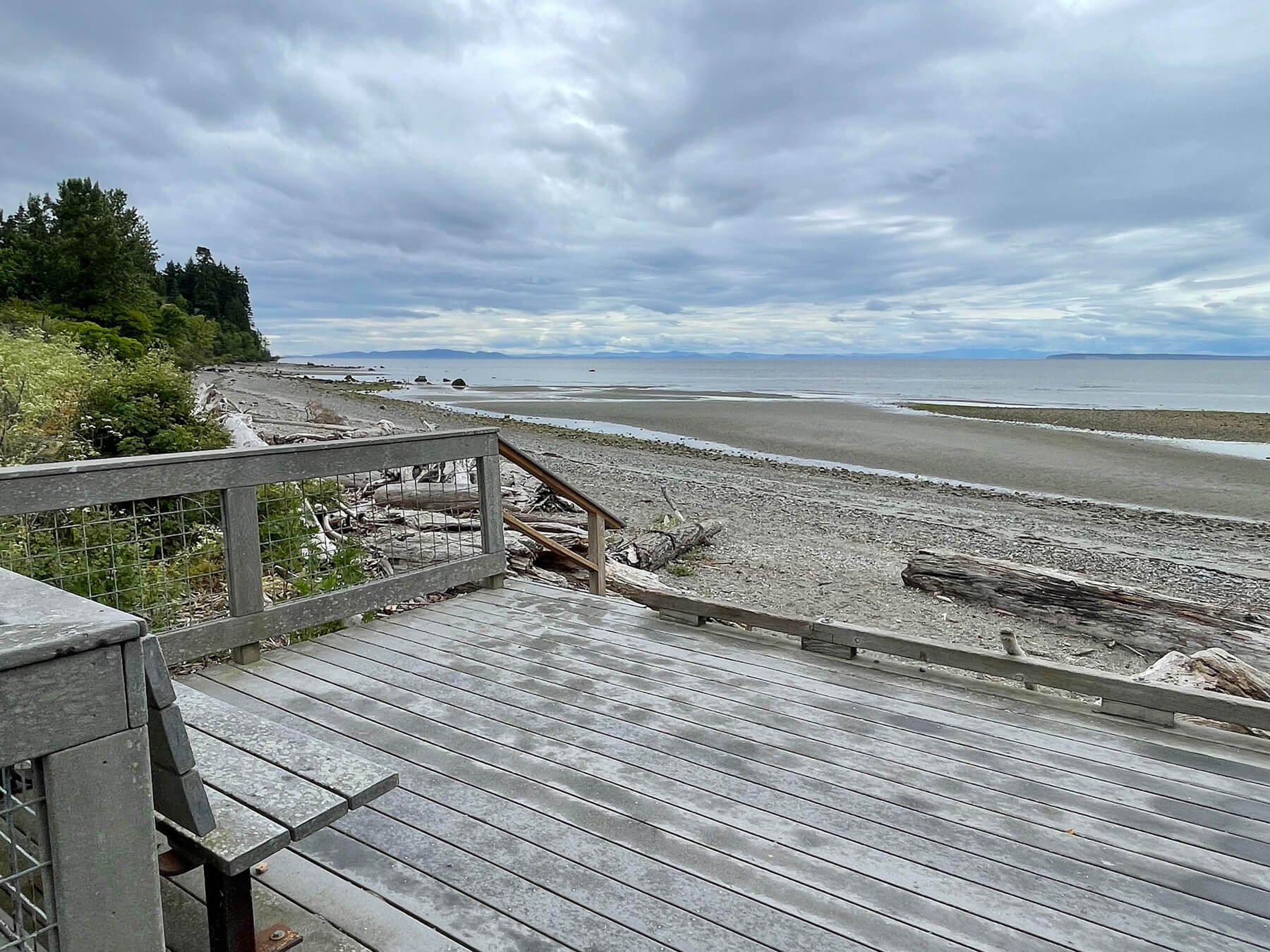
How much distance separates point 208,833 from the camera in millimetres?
1804

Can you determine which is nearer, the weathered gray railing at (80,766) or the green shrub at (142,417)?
the weathered gray railing at (80,766)

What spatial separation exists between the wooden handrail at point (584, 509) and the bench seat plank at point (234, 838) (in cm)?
370

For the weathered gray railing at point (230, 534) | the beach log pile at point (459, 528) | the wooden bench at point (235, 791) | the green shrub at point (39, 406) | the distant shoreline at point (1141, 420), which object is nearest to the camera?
the wooden bench at point (235, 791)

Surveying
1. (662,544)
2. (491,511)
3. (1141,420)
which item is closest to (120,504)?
(491,511)

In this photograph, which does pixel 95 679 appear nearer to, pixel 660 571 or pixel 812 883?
pixel 812 883

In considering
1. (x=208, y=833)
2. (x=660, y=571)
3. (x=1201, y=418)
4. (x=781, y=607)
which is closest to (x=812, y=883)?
(x=208, y=833)

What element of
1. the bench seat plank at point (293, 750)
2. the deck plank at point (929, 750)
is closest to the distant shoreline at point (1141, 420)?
the deck plank at point (929, 750)

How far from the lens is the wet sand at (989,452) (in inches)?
720

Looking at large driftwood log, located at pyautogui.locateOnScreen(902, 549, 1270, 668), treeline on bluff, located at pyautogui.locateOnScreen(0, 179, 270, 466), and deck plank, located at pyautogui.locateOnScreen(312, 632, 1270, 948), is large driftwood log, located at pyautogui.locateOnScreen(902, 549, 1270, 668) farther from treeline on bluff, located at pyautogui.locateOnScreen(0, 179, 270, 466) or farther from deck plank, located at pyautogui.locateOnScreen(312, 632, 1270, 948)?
treeline on bluff, located at pyautogui.locateOnScreen(0, 179, 270, 466)

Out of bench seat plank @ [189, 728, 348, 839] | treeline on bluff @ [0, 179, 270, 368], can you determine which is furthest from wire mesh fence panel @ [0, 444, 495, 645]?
treeline on bluff @ [0, 179, 270, 368]

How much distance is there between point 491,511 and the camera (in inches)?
220

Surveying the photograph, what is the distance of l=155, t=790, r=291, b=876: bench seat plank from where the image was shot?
1.74m

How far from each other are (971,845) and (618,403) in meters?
44.8

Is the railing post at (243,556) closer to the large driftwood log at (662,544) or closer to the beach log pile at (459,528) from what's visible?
the beach log pile at (459,528)
